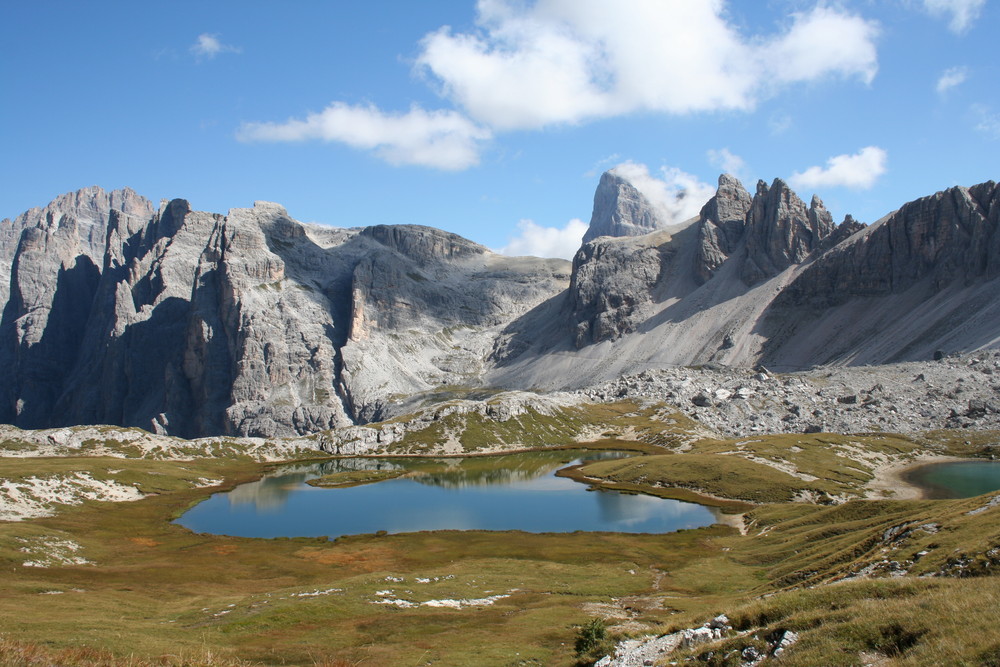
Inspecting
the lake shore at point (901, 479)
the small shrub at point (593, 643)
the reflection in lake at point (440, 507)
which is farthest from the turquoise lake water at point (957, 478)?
the small shrub at point (593, 643)

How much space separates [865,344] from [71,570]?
210 m

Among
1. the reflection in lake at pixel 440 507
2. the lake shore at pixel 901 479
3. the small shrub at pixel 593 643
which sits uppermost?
the small shrub at pixel 593 643

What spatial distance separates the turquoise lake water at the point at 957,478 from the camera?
96000 mm

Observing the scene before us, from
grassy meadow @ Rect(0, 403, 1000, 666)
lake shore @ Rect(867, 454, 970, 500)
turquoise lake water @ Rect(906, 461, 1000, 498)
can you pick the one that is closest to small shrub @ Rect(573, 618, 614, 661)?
grassy meadow @ Rect(0, 403, 1000, 666)

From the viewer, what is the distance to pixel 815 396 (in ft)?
559

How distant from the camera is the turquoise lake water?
96.0 m

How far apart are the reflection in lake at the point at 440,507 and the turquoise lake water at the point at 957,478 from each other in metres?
37.4

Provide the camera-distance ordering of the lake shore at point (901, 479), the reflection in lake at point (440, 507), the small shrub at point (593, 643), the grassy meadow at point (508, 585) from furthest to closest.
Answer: the lake shore at point (901, 479)
the reflection in lake at point (440, 507)
the small shrub at point (593, 643)
the grassy meadow at point (508, 585)

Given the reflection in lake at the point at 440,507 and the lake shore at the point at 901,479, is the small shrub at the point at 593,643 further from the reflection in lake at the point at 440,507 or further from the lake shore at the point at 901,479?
the lake shore at the point at 901,479

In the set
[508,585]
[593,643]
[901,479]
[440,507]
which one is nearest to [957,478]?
[901,479]

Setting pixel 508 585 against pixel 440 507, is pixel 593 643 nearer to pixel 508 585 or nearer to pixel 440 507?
pixel 508 585

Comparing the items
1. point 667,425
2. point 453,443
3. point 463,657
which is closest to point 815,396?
point 667,425

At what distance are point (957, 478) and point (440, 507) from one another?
85929 millimetres

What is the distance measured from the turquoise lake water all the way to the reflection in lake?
37.4 metres
